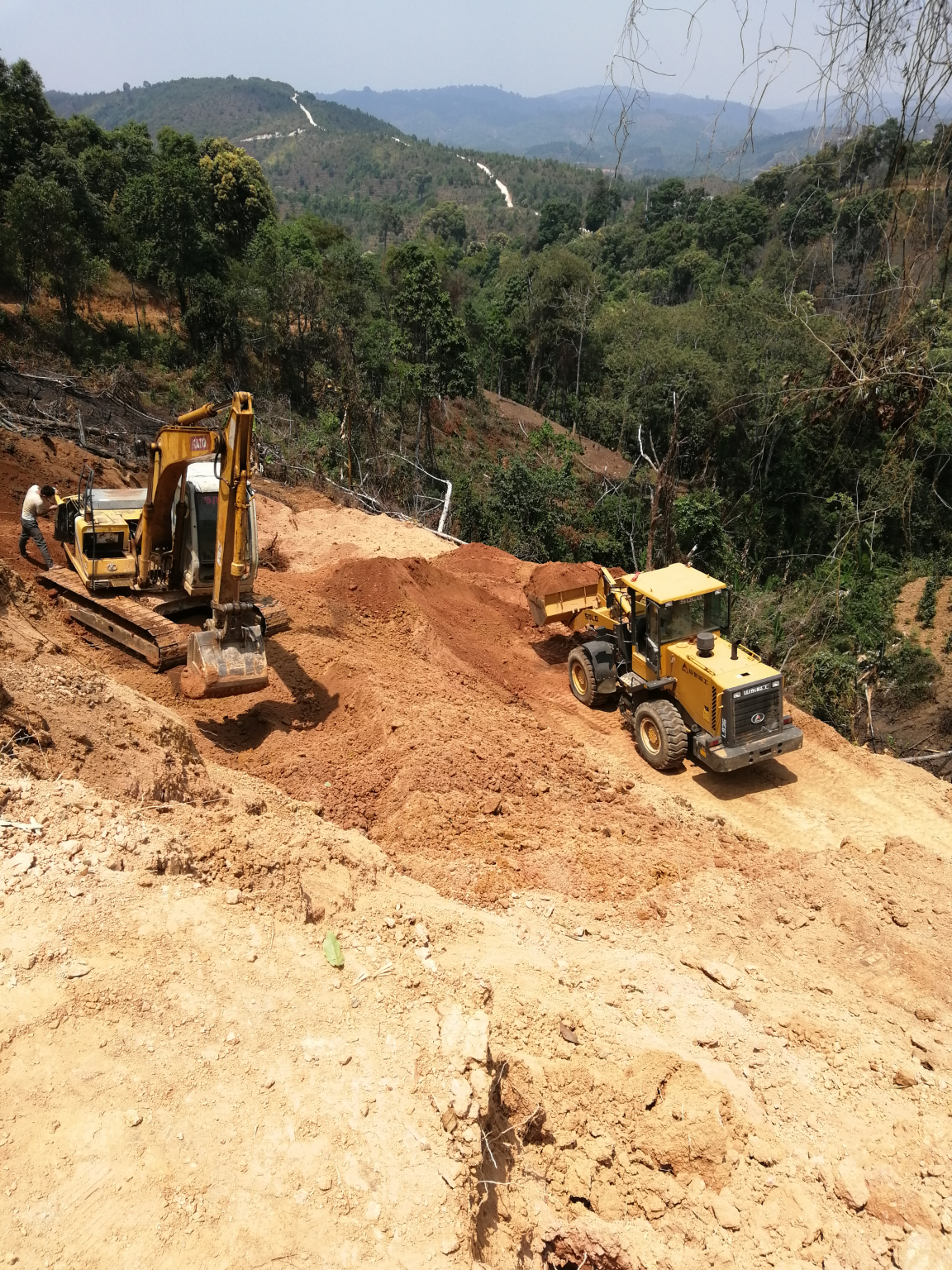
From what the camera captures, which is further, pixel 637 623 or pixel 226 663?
pixel 637 623

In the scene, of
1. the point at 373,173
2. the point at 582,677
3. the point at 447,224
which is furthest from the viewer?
the point at 373,173

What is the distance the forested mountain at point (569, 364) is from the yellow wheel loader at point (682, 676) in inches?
103

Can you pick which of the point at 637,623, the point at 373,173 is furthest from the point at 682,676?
the point at 373,173

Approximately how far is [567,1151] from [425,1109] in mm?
1276

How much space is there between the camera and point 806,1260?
4.84 meters

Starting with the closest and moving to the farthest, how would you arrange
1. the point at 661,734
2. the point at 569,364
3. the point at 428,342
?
the point at 661,734, the point at 428,342, the point at 569,364

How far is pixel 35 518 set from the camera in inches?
455

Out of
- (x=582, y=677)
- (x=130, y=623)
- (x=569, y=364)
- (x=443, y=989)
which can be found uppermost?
(x=569, y=364)

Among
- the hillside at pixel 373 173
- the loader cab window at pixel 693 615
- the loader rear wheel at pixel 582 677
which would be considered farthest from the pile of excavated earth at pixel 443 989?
the hillside at pixel 373 173

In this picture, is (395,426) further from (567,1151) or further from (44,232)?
(567,1151)

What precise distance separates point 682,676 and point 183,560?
20.5ft

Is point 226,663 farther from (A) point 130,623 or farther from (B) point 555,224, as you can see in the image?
(B) point 555,224

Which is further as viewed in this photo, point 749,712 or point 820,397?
point 749,712

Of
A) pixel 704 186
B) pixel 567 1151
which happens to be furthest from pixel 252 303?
pixel 567 1151
